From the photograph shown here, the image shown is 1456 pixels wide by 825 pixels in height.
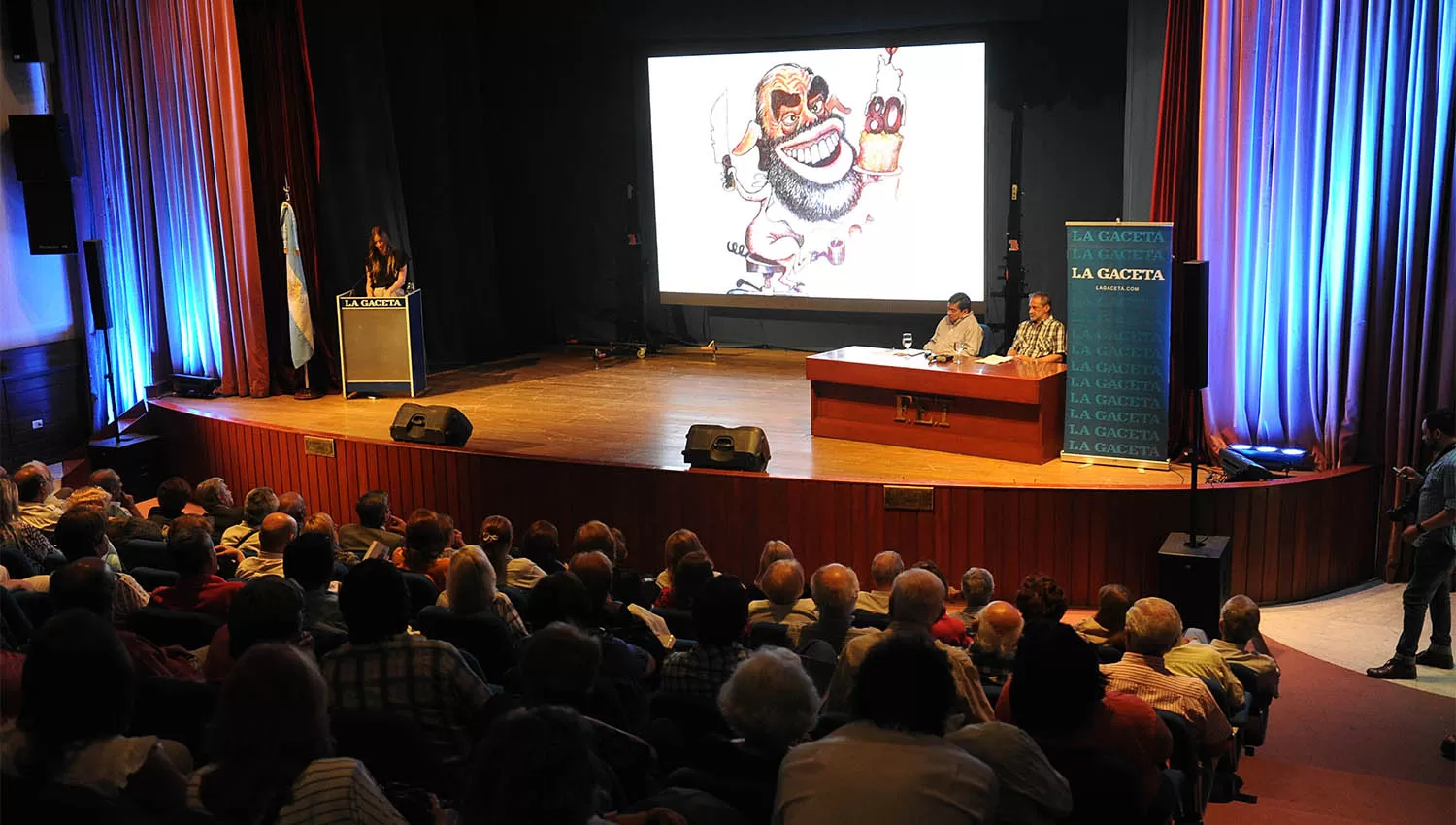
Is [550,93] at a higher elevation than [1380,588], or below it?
higher

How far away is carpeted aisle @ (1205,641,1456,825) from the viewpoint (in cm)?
397

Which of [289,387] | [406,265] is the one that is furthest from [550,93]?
[289,387]

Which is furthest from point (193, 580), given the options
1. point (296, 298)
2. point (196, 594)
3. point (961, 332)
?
point (296, 298)

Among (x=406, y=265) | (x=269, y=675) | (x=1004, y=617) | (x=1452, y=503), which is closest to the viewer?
(x=269, y=675)

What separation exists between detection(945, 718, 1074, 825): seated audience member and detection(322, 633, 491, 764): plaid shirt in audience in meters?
1.17

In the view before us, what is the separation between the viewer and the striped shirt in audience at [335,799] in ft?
7.13

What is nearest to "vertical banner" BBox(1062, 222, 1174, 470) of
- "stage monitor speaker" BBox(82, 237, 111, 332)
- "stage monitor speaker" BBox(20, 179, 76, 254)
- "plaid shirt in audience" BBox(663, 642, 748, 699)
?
"plaid shirt in audience" BBox(663, 642, 748, 699)

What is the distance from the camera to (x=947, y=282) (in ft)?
33.0

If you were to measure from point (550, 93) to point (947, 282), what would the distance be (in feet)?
13.8

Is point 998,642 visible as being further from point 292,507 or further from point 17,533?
point 17,533

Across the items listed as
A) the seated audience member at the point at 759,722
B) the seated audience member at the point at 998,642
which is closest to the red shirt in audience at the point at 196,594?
the seated audience member at the point at 759,722

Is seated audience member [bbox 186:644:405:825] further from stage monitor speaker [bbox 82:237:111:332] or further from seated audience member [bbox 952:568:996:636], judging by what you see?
stage monitor speaker [bbox 82:237:111:332]

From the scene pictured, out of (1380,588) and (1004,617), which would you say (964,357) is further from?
(1004,617)

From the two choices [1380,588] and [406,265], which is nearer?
[1380,588]
